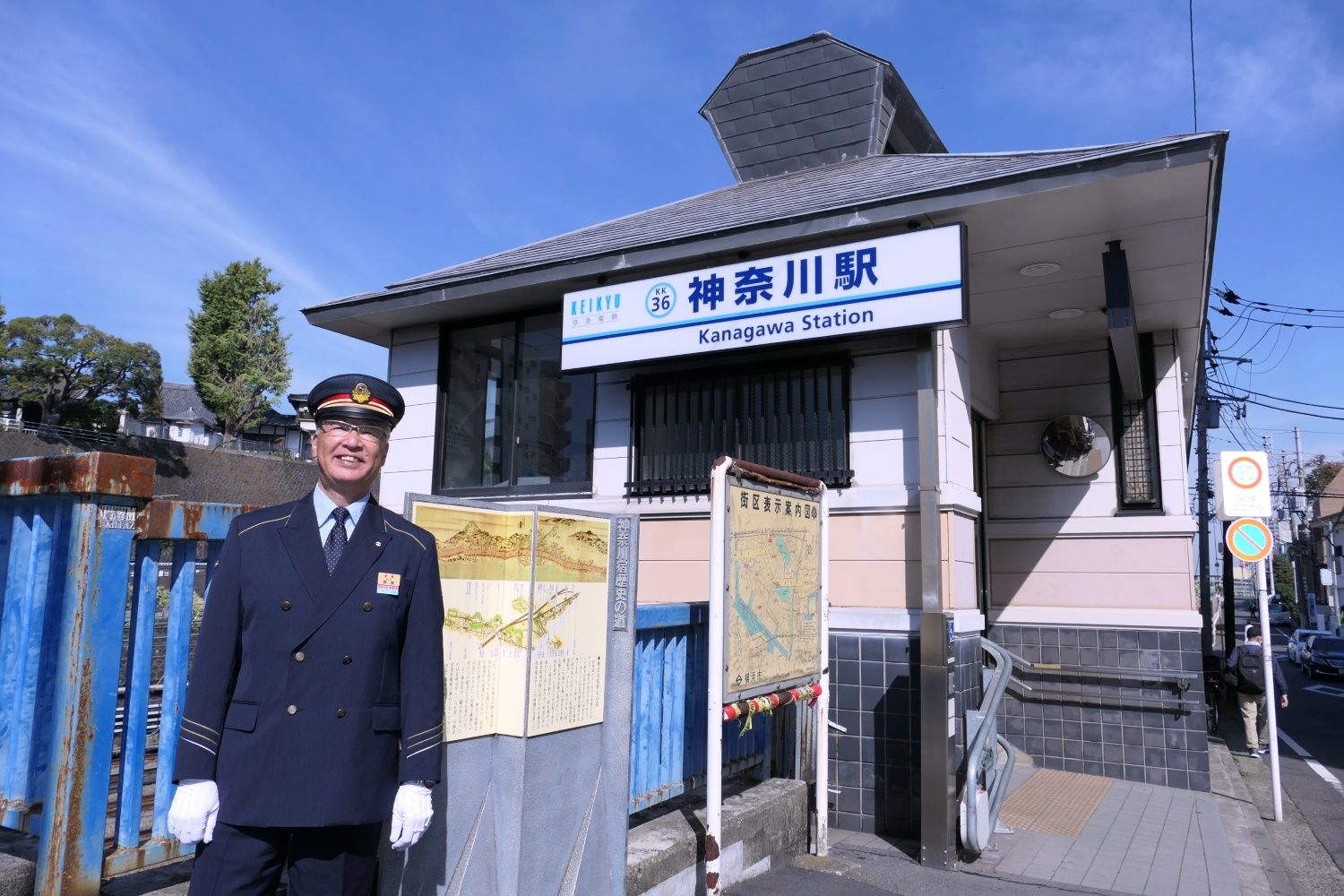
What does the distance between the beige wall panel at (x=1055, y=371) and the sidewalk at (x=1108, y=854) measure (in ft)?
13.1

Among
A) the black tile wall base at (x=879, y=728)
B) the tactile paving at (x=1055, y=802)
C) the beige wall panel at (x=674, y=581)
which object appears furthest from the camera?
the beige wall panel at (x=674, y=581)

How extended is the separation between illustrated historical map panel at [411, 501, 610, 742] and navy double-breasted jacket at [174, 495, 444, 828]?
1.64 ft

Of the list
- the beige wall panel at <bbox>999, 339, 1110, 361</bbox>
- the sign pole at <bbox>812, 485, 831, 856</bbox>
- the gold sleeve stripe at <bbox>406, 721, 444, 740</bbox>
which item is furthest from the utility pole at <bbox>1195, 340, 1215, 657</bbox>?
the gold sleeve stripe at <bbox>406, 721, 444, 740</bbox>

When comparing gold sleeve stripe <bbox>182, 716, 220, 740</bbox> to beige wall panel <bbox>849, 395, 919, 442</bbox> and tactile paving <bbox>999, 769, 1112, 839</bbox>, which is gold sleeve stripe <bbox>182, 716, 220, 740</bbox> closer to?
beige wall panel <bbox>849, 395, 919, 442</bbox>

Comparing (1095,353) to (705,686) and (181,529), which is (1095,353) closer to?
(705,686)

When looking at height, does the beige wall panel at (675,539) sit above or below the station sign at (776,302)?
below

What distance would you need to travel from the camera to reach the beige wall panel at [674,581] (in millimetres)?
7379

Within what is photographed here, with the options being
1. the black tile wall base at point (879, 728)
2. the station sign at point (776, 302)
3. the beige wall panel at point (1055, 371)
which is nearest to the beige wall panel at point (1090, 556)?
the beige wall panel at point (1055, 371)

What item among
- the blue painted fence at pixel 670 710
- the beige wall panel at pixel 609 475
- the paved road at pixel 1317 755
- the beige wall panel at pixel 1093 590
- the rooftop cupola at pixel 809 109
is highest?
the rooftop cupola at pixel 809 109

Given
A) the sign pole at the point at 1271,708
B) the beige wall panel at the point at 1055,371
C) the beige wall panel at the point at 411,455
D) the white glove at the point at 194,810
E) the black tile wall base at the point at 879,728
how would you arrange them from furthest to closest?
the beige wall panel at the point at 1055,371
the beige wall panel at the point at 411,455
the sign pole at the point at 1271,708
the black tile wall base at the point at 879,728
the white glove at the point at 194,810

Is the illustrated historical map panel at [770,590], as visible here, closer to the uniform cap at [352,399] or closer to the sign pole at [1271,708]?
the uniform cap at [352,399]

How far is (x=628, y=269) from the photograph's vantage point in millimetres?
7633

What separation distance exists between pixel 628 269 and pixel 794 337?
178 centimetres

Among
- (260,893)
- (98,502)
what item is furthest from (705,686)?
(98,502)
